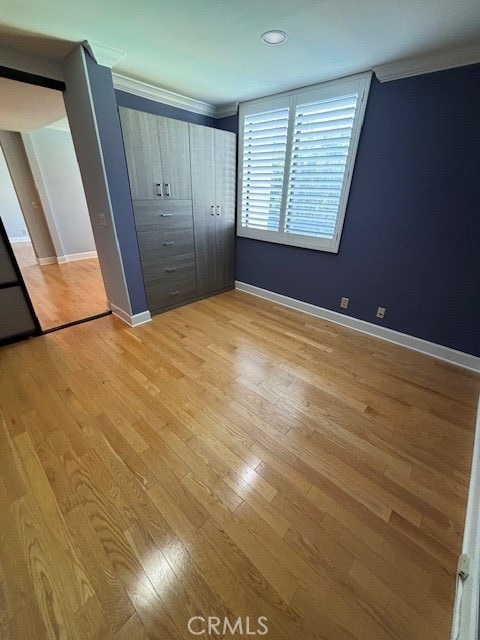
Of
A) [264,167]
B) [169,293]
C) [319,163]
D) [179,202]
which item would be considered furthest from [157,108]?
[169,293]

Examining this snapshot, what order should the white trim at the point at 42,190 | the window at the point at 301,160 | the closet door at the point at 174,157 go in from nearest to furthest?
the window at the point at 301,160 → the closet door at the point at 174,157 → the white trim at the point at 42,190

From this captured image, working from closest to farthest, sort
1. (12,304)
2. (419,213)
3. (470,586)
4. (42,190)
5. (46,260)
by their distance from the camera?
(470,586) → (419,213) → (12,304) → (42,190) → (46,260)

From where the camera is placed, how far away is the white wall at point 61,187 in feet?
13.9

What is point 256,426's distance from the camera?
5.34 ft

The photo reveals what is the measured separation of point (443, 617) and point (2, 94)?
4.84 meters

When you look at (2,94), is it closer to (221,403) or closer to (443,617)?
(221,403)

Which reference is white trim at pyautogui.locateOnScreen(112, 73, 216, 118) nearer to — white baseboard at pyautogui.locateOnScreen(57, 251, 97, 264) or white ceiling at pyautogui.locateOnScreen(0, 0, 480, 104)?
white ceiling at pyautogui.locateOnScreen(0, 0, 480, 104)

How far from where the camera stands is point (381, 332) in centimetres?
264

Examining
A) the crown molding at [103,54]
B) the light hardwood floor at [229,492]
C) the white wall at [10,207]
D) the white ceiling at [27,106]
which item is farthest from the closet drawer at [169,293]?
the white wall at [10,207]

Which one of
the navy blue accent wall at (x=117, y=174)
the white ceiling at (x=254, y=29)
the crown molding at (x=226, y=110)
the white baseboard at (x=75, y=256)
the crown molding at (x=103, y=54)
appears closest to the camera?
the white ceiling at (x=254, y=29)

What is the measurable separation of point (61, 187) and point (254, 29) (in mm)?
4531

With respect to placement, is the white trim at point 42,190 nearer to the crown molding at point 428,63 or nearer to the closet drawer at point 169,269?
the closet drawer at point 169,269

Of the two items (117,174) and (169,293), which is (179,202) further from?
(169,293)

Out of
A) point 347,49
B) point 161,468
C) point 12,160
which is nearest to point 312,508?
point 161,468
